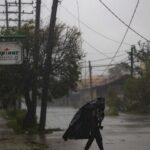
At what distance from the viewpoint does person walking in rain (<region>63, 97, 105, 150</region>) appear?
16.8 m

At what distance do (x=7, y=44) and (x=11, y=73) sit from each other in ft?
24.8

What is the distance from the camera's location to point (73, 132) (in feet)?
56.4

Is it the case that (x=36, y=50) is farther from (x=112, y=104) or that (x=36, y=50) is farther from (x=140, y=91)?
(x=140, y=91)

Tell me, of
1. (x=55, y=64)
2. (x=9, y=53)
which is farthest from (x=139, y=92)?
(x=9, y=53)

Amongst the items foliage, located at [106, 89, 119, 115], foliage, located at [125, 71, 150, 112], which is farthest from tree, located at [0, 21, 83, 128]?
foliage, located at [125, 71, 150, 112]

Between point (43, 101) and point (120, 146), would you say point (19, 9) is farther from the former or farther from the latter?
point (120, 146)

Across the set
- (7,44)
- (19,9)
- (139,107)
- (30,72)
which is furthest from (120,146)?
(139,107)

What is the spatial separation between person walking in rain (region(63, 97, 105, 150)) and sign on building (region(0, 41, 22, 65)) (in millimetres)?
5501

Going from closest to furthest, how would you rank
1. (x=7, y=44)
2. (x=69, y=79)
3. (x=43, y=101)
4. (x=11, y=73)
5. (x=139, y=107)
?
(x=7, y=44) < (x=43, y=101) < (x=11, y=73) < (x=69, y=79) < (x=139, y=107)

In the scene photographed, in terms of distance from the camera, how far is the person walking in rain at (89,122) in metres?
16.8

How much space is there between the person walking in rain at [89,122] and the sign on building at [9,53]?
18.0ft

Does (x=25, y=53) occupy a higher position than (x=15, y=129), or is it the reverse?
(x=25, y=53)

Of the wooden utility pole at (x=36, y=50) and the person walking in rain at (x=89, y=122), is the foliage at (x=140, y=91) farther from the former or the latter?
the person walking in rain at (x=89, y=122)

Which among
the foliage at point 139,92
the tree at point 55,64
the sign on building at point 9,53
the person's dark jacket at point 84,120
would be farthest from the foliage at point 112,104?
the person's dark jacket at point 84,120
